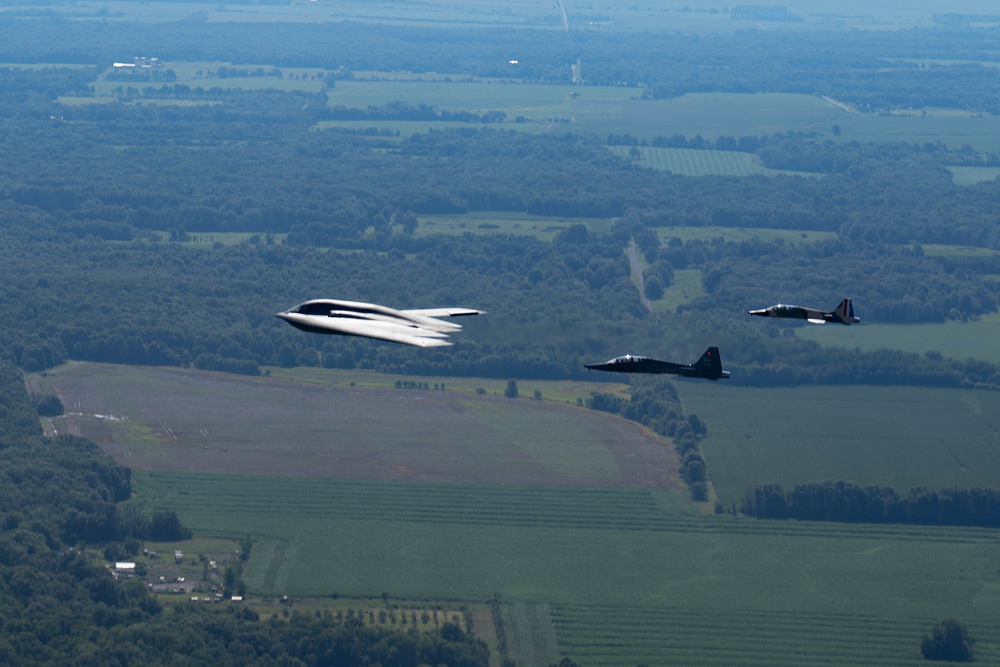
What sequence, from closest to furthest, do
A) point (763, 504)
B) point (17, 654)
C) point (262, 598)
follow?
point (17, 654)
point (262, 598)
point (763, 504)

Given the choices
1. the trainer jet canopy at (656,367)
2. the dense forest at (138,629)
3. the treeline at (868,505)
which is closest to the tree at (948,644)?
the treeline at (868,505)

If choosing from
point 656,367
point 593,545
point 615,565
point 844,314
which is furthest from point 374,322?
point 593,545

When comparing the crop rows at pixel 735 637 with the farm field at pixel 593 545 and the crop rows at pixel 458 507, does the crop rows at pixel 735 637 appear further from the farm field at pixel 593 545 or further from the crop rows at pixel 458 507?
the crop rows at pixel 458 507

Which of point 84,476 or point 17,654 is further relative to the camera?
point 84,476

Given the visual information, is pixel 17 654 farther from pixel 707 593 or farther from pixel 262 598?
pixel 707 593

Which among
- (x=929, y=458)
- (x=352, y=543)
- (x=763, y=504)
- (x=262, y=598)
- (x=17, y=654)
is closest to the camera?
(x=17, y=654)

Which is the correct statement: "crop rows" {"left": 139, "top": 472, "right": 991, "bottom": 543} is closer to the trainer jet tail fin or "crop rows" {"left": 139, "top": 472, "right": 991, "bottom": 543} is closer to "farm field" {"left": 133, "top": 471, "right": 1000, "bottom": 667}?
"farm field" {"left": 133, "top": 471, "right": 1000, "bottom": 667}

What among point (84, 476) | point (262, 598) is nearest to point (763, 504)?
point (262, 598)
